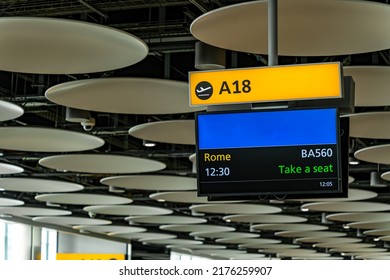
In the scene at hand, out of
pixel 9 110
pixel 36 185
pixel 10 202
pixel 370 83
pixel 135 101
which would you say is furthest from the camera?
pixel 10 202

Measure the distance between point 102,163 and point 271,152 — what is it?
17.6 metres

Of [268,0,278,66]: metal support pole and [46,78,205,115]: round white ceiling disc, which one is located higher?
[268,0,278,66]: metal support pole

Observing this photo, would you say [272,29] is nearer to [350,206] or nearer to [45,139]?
[45,139]

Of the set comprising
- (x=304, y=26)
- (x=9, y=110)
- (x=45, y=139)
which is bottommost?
(x=45, y=139)

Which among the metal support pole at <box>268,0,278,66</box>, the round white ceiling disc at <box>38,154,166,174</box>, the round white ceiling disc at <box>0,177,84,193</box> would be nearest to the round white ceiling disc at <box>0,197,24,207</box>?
the round white ceiling disc at <box>0,177,84,193</box>

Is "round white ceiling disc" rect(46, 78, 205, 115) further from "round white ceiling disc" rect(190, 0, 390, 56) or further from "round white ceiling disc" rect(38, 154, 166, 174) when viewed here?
"round white ceiling disc" rect(38, 154, 166, 174)

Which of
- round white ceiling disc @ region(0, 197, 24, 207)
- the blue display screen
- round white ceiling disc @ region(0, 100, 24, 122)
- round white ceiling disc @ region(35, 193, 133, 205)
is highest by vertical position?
round white ceiling disc @ region(0, 100, 24, 122)

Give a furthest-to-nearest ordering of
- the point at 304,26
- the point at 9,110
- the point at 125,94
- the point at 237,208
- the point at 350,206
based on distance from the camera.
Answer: the point at 237,208 → the point at 350,206 → the point at 9,110 → the point at 125,94 → the point at 304,26

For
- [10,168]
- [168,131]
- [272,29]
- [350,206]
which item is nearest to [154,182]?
[10,168]

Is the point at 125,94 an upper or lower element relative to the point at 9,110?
upper

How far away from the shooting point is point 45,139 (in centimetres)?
2586

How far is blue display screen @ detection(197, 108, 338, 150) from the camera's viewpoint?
1347 centimetres

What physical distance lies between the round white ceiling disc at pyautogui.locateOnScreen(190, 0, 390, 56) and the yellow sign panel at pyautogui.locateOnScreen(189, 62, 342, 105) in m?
1.29

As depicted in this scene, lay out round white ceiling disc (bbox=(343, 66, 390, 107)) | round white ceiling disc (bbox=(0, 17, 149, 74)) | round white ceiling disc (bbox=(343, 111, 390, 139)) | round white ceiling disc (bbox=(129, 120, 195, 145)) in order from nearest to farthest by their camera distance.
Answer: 1. round white ceiling disc (bbox=(0, 17, 149, 74))
2. round white ceiling disc (bbox=(343, 66, 390, 107))
3. round white ceiling disc (bbox=(343, 111, 390, 139))
4. round white ceiling disc (bbox=(129, 120, 195, 145))
